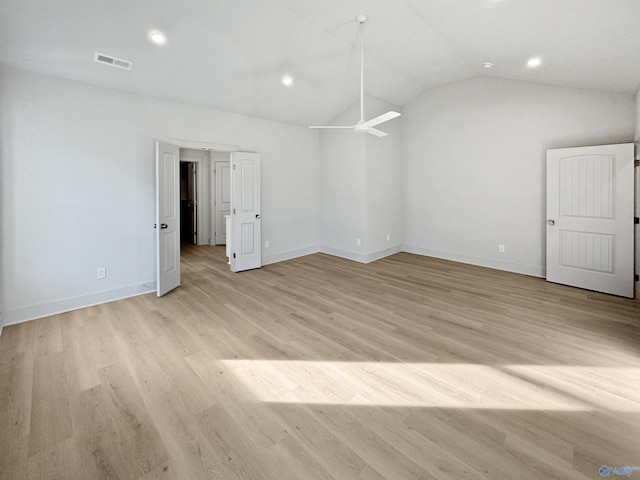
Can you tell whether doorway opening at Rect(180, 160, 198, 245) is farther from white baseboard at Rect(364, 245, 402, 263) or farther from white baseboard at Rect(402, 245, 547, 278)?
white baseboard at Rect(402, 245, 547, 278)

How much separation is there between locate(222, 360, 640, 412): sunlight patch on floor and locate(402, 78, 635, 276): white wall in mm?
3183

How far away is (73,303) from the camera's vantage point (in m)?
3.68

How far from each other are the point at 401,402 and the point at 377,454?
0.49 meters

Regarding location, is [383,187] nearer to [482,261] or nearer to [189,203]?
[482,261]

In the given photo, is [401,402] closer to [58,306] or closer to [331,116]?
[58,306]

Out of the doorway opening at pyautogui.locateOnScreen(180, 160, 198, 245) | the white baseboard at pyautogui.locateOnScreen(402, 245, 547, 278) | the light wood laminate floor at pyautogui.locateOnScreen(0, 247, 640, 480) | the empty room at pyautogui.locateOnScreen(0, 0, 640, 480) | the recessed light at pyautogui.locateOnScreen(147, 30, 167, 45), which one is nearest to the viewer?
the light wood laminate floor at pyautogui.locateOnScreen(0, 247, 640, 480)

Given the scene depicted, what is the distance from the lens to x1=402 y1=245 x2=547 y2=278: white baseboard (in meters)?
4.98

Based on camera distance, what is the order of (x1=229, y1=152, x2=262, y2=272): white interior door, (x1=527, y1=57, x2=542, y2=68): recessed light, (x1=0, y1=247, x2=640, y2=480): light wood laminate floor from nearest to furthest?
1. (x1=0, y1=247, x2=640, y2=480): light wood laminate floor
2. (x1=527, y1=57, x2=542, y2=68): recessed light
3. (x1=229, y1=152, x2=262, y2=272): white interior door

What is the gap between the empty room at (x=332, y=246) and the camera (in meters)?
1.78

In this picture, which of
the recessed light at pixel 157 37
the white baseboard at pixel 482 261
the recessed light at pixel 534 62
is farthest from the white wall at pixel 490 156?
the recessed light at pixel 157 37

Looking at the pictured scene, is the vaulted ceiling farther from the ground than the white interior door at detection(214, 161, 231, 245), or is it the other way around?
the vaulted ceiling

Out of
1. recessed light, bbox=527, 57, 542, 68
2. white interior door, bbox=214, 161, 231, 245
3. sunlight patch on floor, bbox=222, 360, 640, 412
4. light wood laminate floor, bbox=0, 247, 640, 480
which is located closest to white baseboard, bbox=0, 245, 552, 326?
light wood laminate floor, bbox=0, 247, 640, 480

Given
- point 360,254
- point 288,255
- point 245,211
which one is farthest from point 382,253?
point 245,211

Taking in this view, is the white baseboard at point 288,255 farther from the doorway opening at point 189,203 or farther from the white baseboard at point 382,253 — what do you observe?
the doorway opening at point 189,203
